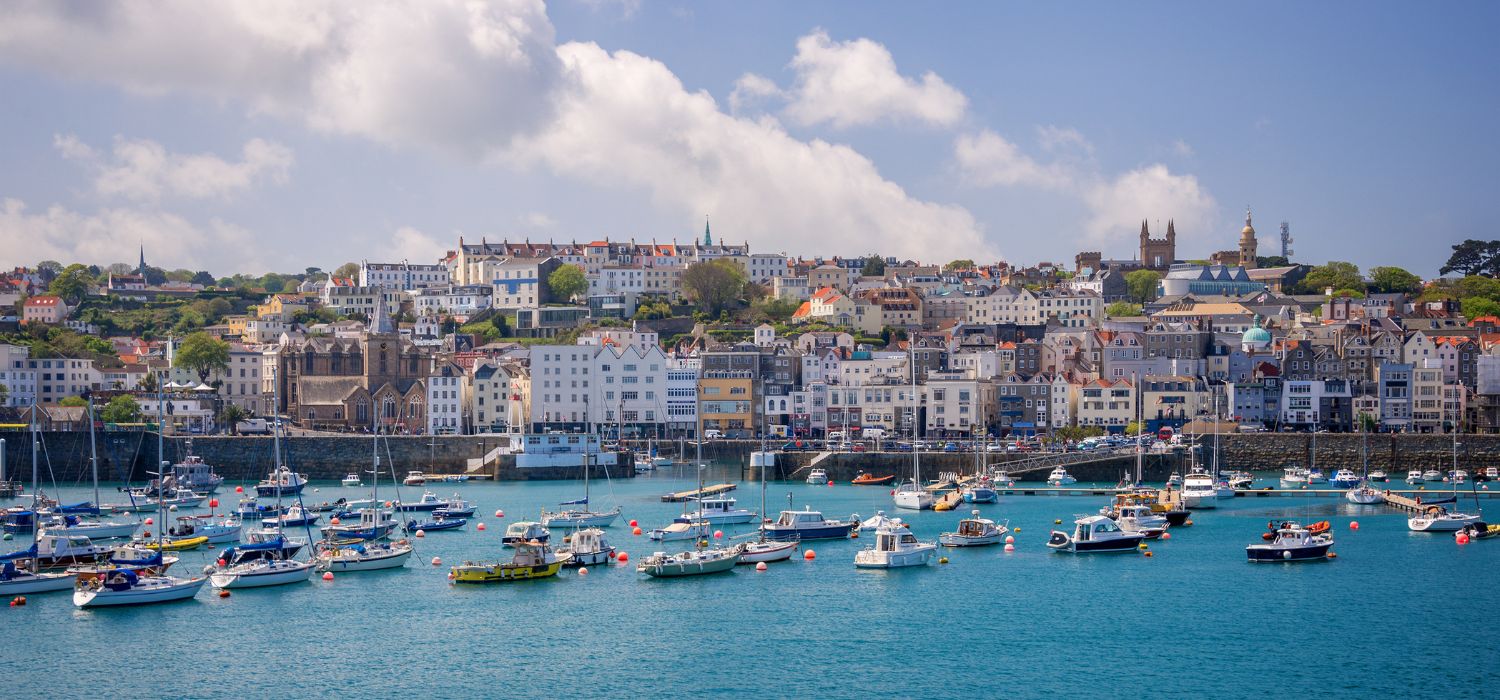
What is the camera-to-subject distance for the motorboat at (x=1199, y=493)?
53.6 m

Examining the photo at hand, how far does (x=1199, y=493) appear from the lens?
177ft

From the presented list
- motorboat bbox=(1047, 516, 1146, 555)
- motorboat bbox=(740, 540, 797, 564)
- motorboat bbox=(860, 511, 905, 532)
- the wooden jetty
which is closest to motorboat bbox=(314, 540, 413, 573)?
motorboat bbox=(740, 540, 797, 564)

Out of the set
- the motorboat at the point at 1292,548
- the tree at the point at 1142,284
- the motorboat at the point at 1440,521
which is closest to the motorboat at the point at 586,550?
the motorboat at the point at 1292,548

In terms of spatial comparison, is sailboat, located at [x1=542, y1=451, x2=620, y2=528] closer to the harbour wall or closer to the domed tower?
the harbour wall

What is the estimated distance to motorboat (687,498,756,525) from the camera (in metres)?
47.5

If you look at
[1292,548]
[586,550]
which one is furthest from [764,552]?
[1292,548]

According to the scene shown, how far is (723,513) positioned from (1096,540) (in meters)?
10.5

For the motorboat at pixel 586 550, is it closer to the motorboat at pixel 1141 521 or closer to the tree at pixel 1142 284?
the motorboat at pixel 1141 521

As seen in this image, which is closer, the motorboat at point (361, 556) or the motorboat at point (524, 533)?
the motorboat at point (361, 556)

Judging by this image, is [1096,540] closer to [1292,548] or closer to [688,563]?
[1292,548]

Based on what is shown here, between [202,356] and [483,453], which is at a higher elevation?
[202,356]

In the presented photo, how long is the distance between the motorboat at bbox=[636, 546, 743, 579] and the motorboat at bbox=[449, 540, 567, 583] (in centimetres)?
205

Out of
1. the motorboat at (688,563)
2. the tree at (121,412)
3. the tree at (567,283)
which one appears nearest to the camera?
the motorboat at (688,563)

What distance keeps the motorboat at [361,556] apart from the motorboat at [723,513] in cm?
953
